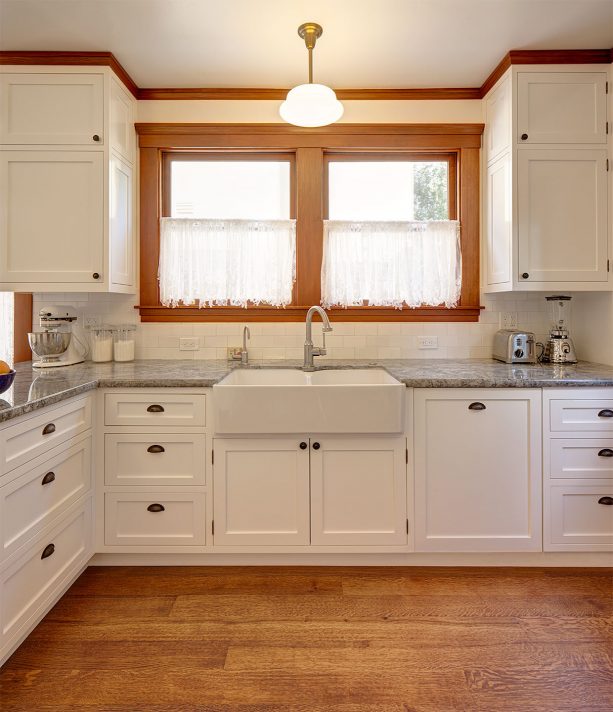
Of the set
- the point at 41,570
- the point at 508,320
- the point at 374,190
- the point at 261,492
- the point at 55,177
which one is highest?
the point at 374,190

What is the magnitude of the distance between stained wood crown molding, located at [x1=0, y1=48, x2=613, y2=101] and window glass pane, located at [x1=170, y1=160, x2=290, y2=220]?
38 cm

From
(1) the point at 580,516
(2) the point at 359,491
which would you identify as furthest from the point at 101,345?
(1) the point at 580,516

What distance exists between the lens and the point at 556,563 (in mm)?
2246

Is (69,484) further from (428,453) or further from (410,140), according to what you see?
(410,140)

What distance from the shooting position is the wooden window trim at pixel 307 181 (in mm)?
2826

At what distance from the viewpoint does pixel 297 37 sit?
229cm

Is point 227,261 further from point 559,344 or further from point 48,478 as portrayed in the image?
point 559,344

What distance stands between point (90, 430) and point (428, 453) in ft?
5.14

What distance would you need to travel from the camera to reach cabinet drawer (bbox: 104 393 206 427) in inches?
85.8

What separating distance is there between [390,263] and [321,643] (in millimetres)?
2037

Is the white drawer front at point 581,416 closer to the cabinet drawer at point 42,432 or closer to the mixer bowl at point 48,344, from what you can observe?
the cabinet drawer at point 42,432

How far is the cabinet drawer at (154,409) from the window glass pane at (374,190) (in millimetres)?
1488

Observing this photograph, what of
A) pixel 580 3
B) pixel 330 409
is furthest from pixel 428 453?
pixel 580 3

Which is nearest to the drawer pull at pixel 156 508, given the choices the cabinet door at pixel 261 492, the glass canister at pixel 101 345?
the cabinet door at pixel 261 492
